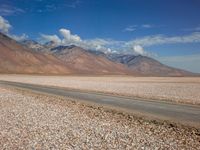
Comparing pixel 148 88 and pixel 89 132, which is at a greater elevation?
pixel 148 88

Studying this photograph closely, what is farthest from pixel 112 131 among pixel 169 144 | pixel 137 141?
pixel 169 144

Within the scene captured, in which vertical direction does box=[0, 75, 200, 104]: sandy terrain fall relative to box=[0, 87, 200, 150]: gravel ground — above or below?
above

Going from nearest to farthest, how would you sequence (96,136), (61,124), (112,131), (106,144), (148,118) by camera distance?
1. (106,144)
2. (96,136)
3. (112,131)
4. (61,124)
5. (148,118)

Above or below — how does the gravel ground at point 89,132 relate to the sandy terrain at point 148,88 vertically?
below

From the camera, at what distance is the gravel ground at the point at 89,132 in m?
11.2

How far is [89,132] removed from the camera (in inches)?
520

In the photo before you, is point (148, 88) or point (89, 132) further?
point (148, 88)

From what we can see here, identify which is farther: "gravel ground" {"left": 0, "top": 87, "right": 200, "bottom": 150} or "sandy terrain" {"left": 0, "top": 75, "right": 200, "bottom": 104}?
"sandy terrain" {"left": 0, "top": 75, "right": 200, "bottom": 104}

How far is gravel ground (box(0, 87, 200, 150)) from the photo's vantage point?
11.2m

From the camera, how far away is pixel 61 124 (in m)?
15.2

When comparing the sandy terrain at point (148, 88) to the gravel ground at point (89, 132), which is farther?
the sandy terrain at point (148, 88)

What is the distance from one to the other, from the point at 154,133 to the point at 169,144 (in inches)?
76.5

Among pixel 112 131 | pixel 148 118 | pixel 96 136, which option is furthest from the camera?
pixel 148 118

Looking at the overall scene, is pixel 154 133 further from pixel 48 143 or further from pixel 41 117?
pixel 41 117
